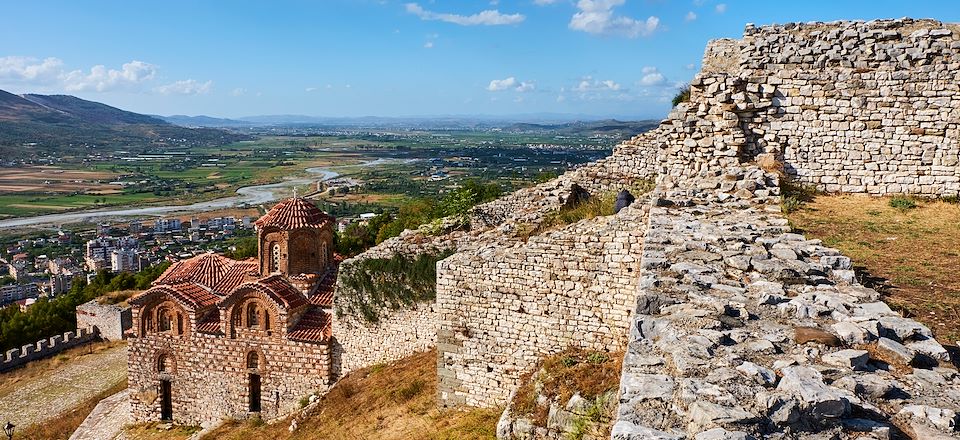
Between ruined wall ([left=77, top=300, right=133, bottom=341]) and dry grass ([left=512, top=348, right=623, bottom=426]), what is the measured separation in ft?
72.7

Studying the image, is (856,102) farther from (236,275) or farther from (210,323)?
(236,275)

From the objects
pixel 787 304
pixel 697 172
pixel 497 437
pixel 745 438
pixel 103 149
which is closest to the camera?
pixel 745 438

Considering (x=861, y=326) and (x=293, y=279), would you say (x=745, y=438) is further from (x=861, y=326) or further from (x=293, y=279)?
(x=293, y=279)

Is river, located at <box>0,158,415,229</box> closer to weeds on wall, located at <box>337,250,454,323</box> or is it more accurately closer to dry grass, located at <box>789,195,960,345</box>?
weeds on wall, located at <box>337,250,454,323</box>

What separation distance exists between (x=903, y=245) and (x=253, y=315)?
40.2 ft

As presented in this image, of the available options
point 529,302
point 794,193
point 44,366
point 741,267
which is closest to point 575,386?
point 529,302

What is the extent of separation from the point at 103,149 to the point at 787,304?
170609mm

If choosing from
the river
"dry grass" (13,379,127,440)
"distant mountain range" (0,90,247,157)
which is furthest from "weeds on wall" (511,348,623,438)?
"distant mountain range" (0,90,247,157)

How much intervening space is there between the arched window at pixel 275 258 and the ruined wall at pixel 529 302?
8375 millimetres

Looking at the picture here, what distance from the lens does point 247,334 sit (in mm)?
14078

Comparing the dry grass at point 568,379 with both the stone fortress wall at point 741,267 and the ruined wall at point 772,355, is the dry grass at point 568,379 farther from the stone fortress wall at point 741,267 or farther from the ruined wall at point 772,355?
the ruined wall at point 772,355

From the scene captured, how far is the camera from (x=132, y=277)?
1196 inches

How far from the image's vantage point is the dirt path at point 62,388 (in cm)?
1809

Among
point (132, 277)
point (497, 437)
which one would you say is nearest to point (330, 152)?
point (132, 277)
